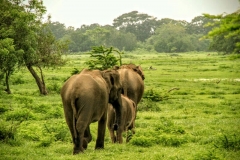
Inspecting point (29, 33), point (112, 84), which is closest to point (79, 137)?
point (112, 84)

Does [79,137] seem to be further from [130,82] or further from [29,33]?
[29,33]

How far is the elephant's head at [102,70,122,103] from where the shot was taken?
11.3 m

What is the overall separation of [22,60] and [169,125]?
13358mm

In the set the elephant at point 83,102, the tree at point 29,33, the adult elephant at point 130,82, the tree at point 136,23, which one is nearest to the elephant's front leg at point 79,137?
the elephant at point 83,102

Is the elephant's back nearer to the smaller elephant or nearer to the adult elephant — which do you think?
the adult elephant

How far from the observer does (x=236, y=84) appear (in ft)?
109

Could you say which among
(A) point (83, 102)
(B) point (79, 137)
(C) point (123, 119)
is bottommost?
(C) point (123, 119)

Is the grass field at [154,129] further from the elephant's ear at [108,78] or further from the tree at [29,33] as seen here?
the tree at [29,33]

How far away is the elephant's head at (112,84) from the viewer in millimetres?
11312

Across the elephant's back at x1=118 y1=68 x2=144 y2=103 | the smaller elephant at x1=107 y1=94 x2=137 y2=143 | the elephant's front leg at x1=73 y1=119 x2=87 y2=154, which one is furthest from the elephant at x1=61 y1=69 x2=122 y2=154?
the elephant's back at x1=118 y1=68 x2=144 y2=103

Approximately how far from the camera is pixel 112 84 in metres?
11.6

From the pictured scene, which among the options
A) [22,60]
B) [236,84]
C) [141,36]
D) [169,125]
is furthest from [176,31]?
[169,125]

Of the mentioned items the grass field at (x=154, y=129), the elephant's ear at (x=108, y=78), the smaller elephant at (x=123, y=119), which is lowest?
the grass field at (x=154, y=129)

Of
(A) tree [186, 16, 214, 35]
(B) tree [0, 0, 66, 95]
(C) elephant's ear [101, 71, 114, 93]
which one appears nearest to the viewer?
(C) elephant's ear [101, 71, 114, 93]
